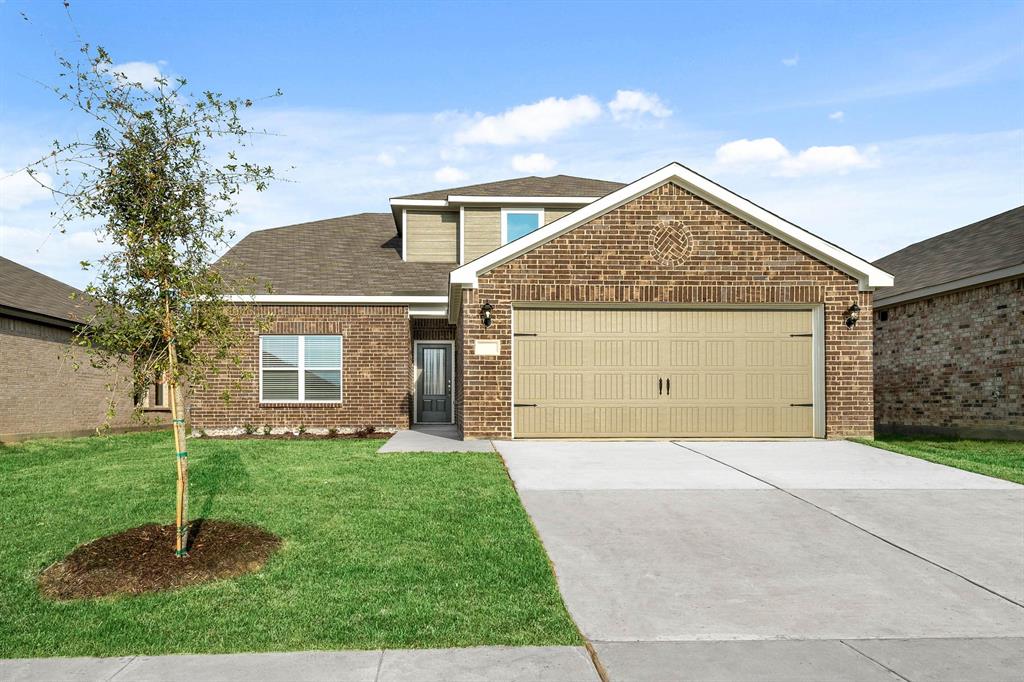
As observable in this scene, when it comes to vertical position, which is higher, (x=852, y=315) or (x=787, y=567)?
(x=852, y=315)

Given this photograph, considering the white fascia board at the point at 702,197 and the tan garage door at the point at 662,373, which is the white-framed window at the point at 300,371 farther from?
the tan garage door at the point at 662,373

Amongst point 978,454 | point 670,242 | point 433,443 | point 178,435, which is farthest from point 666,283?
point 178,435

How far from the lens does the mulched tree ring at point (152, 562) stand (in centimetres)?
538

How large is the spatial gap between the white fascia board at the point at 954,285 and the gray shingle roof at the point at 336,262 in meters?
11.5

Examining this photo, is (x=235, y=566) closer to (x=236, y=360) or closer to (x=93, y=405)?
(x=236, y=360)

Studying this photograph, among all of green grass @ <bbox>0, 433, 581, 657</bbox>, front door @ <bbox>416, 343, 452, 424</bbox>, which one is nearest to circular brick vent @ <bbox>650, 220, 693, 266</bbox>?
green grass @ <bbox>0, 433, 581, 657</bbox>

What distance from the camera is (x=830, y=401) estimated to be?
13.1 m

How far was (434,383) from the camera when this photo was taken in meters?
19.0

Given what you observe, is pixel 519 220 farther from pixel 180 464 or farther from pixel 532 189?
pixel 180 464

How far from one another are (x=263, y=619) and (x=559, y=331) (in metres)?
9.13

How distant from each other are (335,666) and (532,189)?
1665 cm

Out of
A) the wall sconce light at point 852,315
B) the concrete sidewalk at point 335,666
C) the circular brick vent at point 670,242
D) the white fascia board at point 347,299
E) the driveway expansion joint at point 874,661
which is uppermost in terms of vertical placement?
the circular brick vent at point 670,242

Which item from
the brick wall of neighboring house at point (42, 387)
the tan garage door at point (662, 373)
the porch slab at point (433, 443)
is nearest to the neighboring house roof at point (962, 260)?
the tan garage door at point (662, 373)

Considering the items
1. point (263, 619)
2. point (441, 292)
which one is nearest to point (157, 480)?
point (263, 619)
